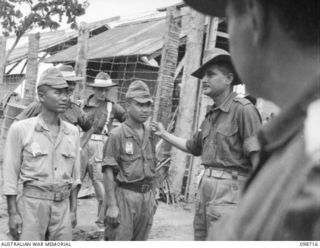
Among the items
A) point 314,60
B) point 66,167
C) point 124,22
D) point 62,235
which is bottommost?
point 62,235

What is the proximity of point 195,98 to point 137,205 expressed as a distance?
7.26 ft

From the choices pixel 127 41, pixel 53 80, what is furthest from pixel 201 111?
pixel 53 80

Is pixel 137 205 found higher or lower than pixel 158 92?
lower

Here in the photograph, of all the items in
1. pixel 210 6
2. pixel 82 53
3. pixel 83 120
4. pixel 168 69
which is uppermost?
pixel 82 53

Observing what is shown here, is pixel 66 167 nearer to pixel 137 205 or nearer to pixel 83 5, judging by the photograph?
pixel 137 205

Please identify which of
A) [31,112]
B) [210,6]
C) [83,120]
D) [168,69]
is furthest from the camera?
[168,69]

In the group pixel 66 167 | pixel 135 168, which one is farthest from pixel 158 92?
pixel 66 167

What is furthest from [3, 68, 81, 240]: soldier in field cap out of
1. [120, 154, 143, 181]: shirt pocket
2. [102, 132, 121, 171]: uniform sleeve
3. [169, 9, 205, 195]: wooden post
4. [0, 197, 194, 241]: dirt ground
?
[169, 9, 205, 195]: wooden post

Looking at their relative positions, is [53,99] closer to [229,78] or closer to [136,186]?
[136,186]

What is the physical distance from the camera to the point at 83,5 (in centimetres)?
393

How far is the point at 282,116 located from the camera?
2.60 ft

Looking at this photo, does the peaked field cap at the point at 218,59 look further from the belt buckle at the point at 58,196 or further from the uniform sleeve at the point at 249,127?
the belt buckle at the point at 58,196

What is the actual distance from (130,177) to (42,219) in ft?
2.23

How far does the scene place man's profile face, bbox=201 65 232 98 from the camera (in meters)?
3.22
